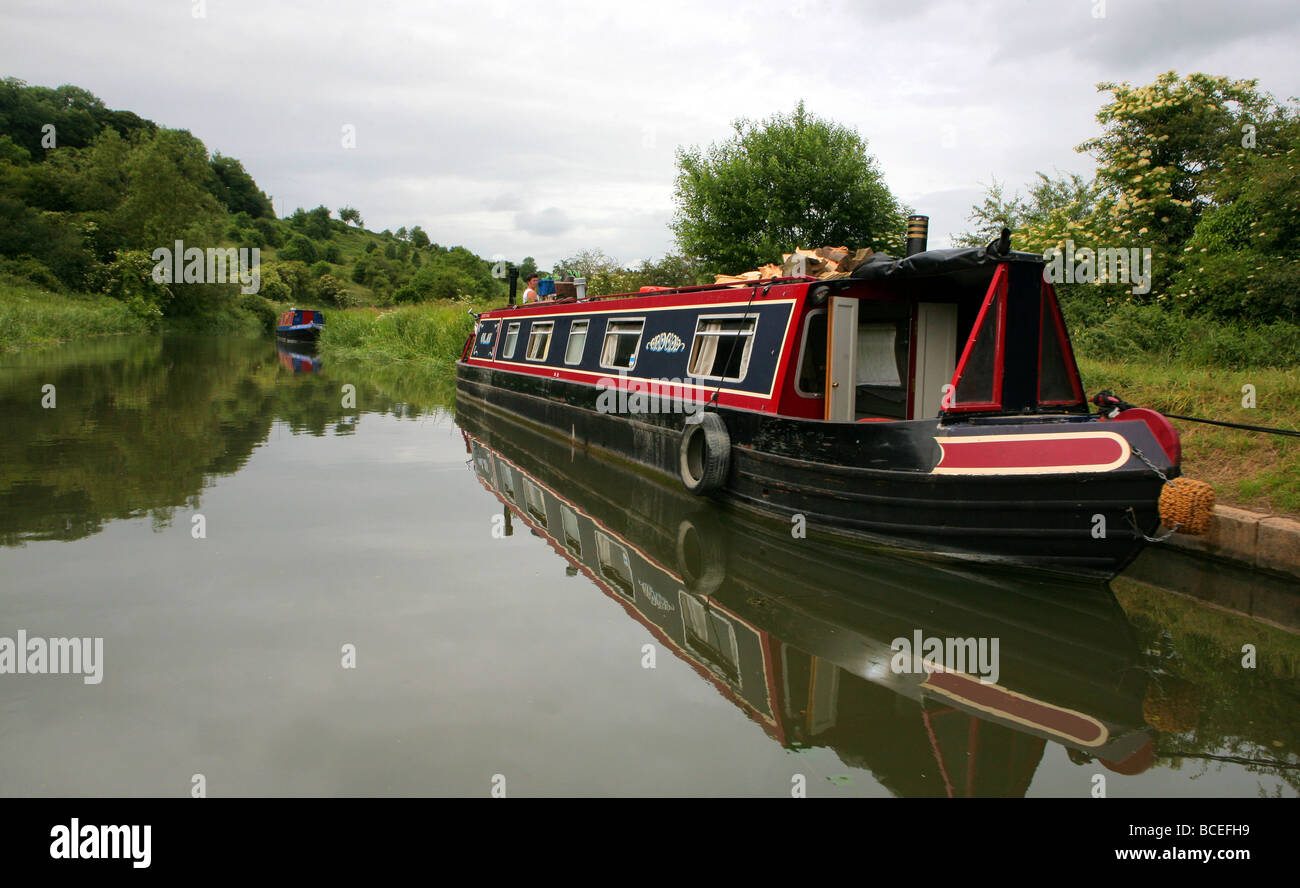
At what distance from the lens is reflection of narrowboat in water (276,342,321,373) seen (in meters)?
22.2

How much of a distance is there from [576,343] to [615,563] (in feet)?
17.5

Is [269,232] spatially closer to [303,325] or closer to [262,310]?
[262,310]

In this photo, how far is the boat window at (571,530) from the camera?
6.18 metres

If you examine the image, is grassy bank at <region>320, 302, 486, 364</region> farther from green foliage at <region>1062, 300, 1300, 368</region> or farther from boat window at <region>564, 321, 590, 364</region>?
green foliage at <region>1062, 300, 1300, 368</region>

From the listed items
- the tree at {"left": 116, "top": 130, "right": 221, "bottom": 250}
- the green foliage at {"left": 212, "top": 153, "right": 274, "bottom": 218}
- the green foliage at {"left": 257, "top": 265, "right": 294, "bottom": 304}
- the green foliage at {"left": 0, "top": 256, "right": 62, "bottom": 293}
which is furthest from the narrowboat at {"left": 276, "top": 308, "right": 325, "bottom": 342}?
the green foliage at {"left": 212, "top": 153, "right": 274, "bottom": 218}

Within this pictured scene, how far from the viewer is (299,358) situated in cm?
2695

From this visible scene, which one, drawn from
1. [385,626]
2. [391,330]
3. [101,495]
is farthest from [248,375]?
[385,626]

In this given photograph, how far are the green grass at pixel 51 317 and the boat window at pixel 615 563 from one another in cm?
2206

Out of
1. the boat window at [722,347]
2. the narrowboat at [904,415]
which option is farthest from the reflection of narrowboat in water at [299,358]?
the boat window at [722,347]

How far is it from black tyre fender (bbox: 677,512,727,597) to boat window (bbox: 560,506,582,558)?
0.75 metres

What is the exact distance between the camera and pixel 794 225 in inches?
885

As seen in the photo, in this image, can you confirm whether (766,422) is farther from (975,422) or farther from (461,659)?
(461,659)

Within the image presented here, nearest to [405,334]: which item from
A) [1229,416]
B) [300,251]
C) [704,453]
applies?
[704,453]

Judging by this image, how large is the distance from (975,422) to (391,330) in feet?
75.6
